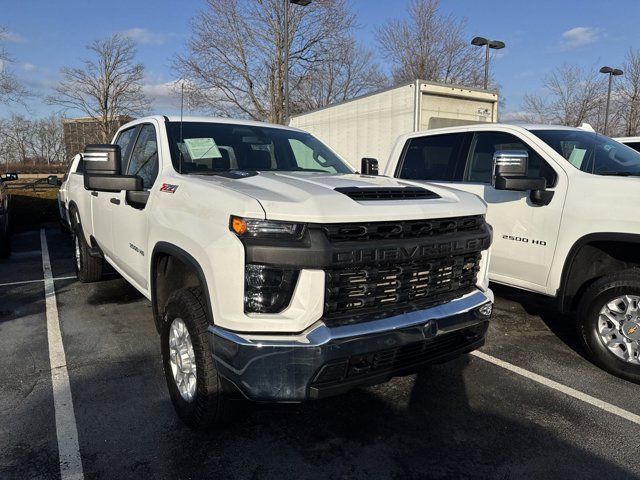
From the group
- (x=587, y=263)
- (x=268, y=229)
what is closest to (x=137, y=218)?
(x=268, y=229)

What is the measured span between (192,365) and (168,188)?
1.16 meters

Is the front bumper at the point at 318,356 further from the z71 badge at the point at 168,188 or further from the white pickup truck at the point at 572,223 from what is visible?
the white pickup truck at the point at 572,223

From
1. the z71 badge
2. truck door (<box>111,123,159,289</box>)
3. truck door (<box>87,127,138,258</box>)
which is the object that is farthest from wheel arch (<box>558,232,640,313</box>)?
truck door (<box>87,127,138,258</box>)

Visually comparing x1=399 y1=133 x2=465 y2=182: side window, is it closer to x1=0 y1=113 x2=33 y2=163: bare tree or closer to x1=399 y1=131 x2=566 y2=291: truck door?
x1=399 y1=131 x2=566 y2=291: truck door

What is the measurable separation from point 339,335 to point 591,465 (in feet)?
5.39

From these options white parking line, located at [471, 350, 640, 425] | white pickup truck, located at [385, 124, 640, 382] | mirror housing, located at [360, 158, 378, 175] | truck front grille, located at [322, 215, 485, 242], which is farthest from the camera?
mirror housing, located at [360, 158, 378, 175]

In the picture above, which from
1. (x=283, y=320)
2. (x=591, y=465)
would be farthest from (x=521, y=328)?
(x=283, y=320)

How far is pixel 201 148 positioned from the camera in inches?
140

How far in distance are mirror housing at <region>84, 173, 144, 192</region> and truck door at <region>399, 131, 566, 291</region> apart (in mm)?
3223

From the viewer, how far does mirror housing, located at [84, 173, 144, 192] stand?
10.4 ft

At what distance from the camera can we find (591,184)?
3861 mm

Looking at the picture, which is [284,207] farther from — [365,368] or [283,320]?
[365,368]

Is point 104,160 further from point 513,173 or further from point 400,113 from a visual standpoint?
point 400,113

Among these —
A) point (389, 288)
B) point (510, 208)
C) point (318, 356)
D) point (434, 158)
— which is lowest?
point (318, 356)
